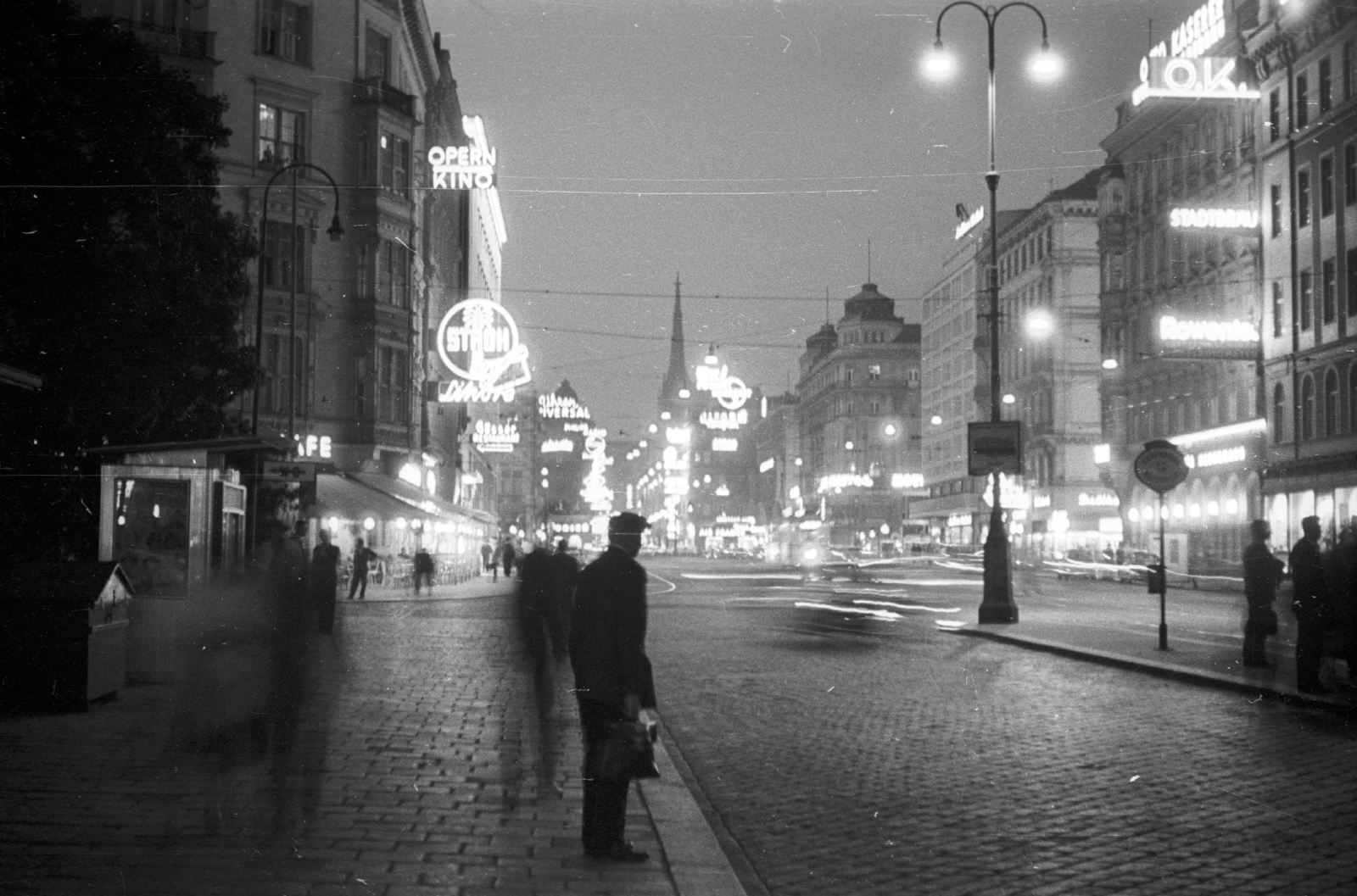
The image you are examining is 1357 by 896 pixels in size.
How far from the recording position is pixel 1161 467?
859 inches

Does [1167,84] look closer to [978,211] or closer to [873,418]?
[978,211]

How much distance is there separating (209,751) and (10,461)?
15041mm

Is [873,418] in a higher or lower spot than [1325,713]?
higher

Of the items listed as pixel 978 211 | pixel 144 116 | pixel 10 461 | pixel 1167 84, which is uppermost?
pixel 978 211

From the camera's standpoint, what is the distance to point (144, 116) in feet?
82.9

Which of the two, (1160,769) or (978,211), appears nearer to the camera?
(1160,769)

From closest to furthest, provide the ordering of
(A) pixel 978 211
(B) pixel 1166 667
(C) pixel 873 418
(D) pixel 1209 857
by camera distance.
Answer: (D) pixel 1209 857, (B) pixel 1166 667, (A) pixel 978 211, (C) pixel 873 418

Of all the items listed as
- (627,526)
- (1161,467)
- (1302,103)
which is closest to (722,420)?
(1302,103)

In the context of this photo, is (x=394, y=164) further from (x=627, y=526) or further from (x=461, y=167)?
(x=627, y=526)

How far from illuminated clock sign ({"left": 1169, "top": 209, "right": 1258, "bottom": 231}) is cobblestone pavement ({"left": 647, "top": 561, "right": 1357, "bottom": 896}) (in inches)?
1455

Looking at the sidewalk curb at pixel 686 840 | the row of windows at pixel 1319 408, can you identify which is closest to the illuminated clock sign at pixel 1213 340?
the row of windows at pixel 1319 408

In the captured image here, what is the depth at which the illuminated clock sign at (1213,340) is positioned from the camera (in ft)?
173

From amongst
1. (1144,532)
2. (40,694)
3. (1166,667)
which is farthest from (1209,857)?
(1144,532)

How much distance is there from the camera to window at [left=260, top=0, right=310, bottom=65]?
4528cm
